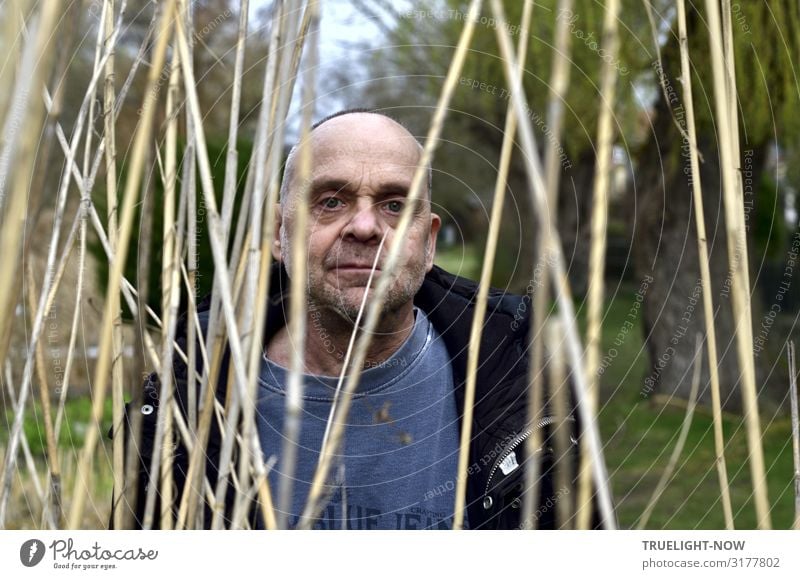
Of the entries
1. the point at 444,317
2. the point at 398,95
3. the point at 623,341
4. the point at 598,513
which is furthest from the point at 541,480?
the point at 398,95

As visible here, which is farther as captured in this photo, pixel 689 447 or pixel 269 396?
pixel 689 447

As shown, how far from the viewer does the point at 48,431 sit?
0.88 metres

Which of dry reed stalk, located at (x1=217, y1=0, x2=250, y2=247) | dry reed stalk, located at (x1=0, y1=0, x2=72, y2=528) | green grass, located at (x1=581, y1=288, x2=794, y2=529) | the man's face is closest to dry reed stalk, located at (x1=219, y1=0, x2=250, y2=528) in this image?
dry reed stalk, located at (x1=217, y1=0, x2=250, y2=247)

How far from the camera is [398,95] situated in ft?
4.38

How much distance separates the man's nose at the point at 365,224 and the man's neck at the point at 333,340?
148 mm

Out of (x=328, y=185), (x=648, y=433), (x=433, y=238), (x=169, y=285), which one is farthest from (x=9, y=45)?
(x=648, y=433)

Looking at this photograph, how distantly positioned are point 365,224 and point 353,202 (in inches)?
1.2

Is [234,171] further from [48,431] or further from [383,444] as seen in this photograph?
[383,444]

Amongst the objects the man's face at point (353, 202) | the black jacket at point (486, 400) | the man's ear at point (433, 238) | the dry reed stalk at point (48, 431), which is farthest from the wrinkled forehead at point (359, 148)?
the dry reed stalk at point (48, 431)

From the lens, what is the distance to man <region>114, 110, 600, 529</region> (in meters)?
1.12

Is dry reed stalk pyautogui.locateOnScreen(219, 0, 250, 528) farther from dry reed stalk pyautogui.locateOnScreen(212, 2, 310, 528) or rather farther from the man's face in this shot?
the man's face

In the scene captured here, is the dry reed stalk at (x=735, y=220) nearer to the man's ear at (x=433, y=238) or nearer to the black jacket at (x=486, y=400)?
the black jacket at (x=486, y=400)

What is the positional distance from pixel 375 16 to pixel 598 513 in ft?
2.25
